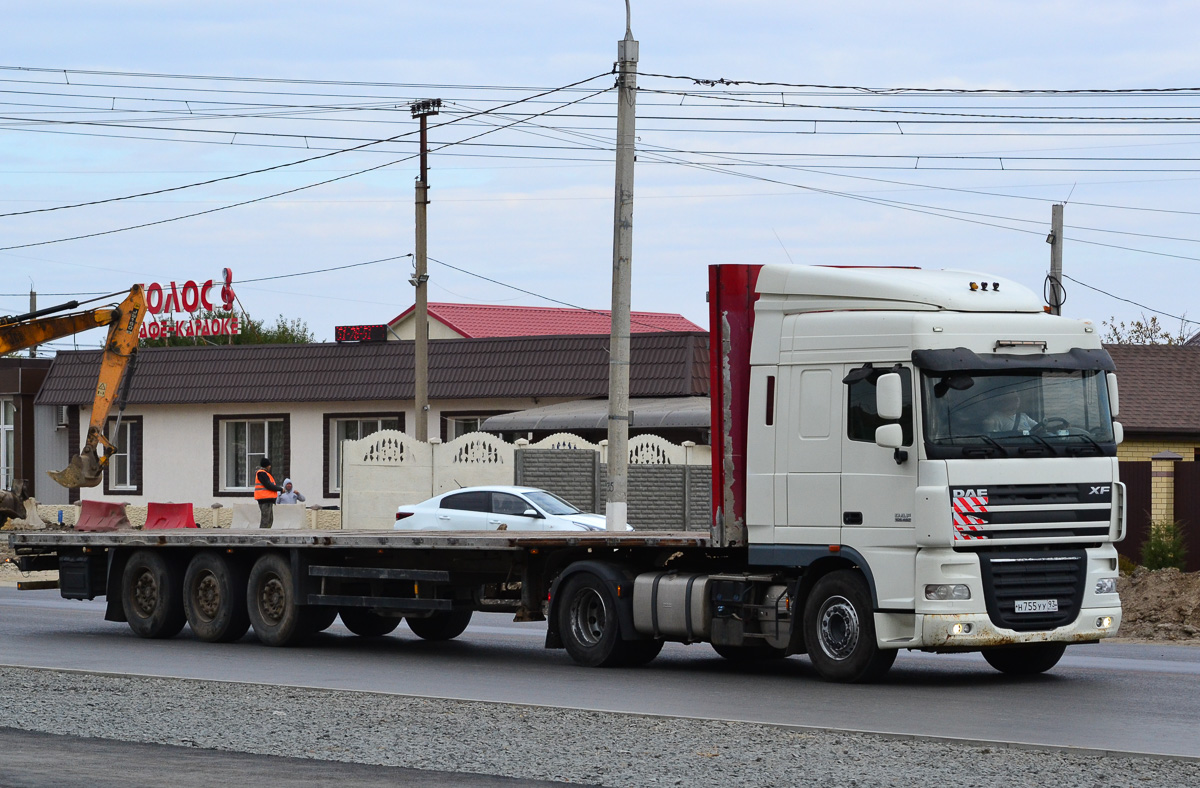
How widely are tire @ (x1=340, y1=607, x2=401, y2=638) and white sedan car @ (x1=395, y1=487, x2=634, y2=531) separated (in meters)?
6.93

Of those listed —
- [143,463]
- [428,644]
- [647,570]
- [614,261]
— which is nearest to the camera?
[647,570]

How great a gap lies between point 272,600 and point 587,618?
13.8ft

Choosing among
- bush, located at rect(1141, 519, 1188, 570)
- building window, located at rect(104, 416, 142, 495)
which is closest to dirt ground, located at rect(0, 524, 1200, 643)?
bush, located at rect(1141, 519, 1188, 570)

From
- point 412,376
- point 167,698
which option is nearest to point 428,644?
point 167,698

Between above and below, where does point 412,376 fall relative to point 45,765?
above

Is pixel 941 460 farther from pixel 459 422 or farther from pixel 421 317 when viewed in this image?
pixel 459 422

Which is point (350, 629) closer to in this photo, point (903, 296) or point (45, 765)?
point (903, 296)

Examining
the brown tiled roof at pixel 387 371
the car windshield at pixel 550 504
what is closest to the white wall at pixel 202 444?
the brown tiled roof at pixel 387 371

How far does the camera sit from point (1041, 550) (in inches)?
543

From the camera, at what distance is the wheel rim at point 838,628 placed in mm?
14023

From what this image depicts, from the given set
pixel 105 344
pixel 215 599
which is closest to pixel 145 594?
pixel 215 599

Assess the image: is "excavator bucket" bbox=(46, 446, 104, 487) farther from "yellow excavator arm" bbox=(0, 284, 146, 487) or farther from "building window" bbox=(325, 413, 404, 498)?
"building window" bbox=(325, 413, 404, 498)

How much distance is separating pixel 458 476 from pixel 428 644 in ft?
50.3

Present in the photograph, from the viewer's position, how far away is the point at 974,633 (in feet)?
44.1
